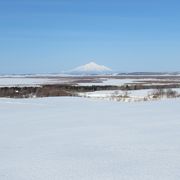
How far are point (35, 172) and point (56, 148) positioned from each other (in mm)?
1512

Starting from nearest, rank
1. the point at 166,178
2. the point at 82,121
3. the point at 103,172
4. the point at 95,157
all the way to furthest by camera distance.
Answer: the point at 166,178 → the point at 103,172 → the point at 95,157 → the point at 82,121

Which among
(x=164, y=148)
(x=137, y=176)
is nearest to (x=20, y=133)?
(x=164, y=148)

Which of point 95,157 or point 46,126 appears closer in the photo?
point 95,157

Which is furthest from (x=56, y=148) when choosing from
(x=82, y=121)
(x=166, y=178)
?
(x=82, y=121)

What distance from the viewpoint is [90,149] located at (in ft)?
20.5

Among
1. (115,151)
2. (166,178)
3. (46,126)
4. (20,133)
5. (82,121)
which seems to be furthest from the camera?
(82,121)

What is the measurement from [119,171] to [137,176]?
1.05 feet

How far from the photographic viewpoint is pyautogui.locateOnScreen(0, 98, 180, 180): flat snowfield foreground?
4801mm

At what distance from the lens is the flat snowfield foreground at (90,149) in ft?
15.8

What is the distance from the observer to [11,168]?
16.7 feet

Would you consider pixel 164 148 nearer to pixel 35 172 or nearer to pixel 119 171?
pixel 119 171

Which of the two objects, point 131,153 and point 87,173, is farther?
point 131,153

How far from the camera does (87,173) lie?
479 cm

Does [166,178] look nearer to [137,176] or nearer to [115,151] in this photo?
[137,176]
